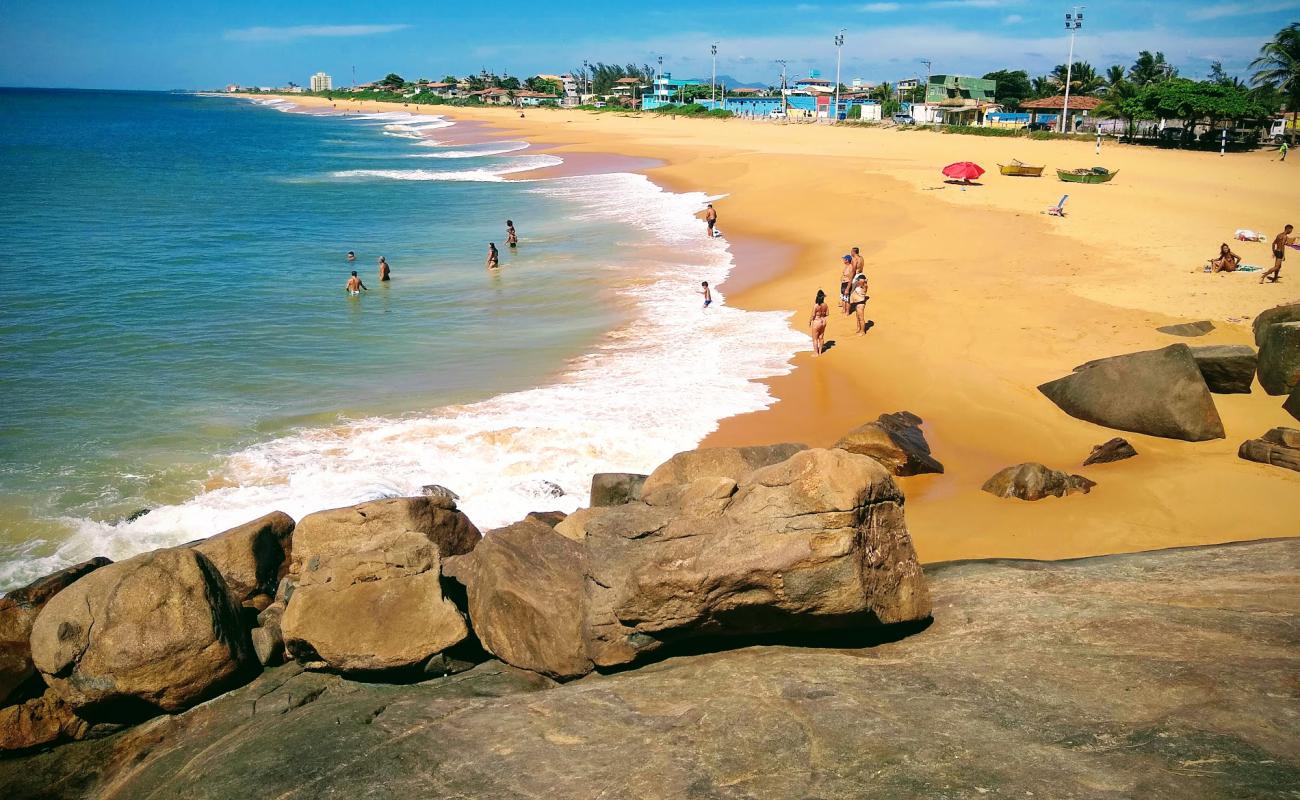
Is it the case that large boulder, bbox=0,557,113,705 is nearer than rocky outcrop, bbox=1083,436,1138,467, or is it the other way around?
large boulder, bbox=0,557,113,705

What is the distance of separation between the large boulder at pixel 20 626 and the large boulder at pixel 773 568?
16.0ft

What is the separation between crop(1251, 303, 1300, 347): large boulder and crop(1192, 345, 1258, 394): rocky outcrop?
0.75 m

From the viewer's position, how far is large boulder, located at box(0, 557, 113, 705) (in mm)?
7203

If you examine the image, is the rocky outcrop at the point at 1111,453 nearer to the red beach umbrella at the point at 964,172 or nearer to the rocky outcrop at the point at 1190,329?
the rocky outcrop at the point at 1190,329

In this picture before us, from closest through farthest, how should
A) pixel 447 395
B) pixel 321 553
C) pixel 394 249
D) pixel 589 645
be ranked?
1. pixel 589 645
2. pixel 321 553
3. pixel 447 395
4. pixel 394 249

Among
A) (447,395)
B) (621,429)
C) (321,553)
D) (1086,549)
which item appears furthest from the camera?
(447,395)

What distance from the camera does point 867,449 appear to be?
12000mm

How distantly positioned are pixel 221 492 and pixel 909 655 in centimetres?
959

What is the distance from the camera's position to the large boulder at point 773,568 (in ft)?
20.2

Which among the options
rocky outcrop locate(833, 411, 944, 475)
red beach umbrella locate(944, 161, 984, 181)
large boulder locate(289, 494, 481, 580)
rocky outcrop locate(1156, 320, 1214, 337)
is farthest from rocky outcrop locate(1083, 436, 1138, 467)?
red beach umbrella locate(944, 161, 984, 181)

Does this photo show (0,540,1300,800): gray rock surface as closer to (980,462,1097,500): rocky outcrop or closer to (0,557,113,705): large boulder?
(0,557,113,705): large boulder

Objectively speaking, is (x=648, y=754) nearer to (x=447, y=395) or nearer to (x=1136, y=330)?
(x=447, y=395)

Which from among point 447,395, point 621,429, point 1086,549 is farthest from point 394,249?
point 1086,549

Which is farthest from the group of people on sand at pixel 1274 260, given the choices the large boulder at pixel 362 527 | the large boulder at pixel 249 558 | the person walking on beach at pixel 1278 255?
the large boulder at pixel 249 558
